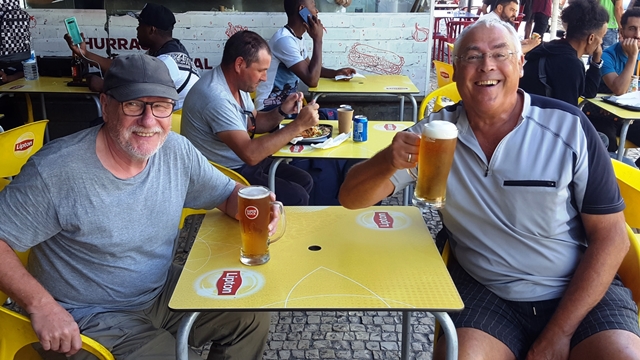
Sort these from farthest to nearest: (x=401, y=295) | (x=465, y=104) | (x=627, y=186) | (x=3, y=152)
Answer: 1. (x=3, y=152)
2. (x=627, y=186)
3. (x=465, y=104)
4. (x=401, y=295)

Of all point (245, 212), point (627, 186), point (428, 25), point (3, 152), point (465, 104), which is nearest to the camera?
point (245, 212)

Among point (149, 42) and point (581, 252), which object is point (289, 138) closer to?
point (581, 252)

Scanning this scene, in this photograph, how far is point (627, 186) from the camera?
2037 mm

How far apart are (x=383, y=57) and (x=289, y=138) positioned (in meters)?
3.09

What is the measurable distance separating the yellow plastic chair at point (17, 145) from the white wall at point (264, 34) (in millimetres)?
2818

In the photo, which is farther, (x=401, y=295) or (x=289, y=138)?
(x=289, y=138)

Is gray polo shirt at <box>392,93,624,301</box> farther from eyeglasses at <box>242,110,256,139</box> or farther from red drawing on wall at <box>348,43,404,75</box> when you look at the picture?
red drawing on wall at <box>348,43,404,75</box>

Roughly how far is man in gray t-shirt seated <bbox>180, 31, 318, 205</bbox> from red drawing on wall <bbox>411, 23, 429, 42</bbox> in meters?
2.72

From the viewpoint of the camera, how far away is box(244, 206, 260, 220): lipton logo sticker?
153cm

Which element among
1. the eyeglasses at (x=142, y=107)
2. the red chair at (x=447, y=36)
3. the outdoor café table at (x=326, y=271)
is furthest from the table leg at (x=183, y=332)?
the red chair at (x=447, y=36)

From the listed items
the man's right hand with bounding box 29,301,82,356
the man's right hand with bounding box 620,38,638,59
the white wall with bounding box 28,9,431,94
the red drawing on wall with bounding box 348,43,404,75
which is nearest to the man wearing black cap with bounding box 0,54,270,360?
the man's right hand with bounding box 29,301,82,356

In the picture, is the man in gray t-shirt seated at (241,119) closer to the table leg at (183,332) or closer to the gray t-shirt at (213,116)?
the gray t-shirt at (213,116)

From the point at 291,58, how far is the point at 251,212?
10.2 feet

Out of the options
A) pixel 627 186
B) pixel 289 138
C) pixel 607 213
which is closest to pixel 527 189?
pixel 607 213
